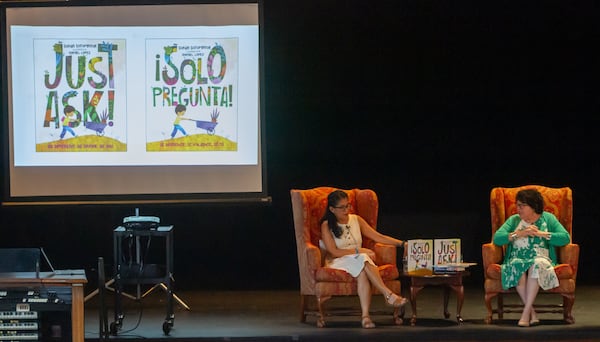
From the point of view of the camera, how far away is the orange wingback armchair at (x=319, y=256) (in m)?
7.43

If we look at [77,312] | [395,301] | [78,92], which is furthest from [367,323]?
[78,92]

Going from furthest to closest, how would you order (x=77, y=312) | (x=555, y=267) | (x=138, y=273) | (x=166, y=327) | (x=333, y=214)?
(x=333, y=214) → (x=555, y=267) → (x=138, y=273) → (x=166, y=327) → (x=77, y=312)

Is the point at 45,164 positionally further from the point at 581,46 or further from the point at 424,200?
the point at 581,46

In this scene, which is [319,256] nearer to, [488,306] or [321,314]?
[321,314]

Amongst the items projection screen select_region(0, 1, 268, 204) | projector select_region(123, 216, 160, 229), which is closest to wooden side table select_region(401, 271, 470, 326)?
projection screen select_region(0, 1, 268, 204)

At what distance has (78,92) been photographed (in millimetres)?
7988

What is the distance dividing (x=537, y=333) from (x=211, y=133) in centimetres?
265

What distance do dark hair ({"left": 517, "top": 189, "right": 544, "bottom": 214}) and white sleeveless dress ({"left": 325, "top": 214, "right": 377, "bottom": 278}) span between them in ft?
3.54

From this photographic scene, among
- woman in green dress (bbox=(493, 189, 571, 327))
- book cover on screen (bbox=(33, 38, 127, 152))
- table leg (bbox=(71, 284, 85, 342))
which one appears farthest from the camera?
book cover on screen (bbox=(33, 38, 127, 152))

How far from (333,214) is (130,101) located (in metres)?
1.66

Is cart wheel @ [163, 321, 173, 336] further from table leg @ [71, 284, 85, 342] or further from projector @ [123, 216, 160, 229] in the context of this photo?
table leg @ [71, 284, 85, 342]

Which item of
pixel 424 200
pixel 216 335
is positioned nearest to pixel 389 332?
pixel 216 335

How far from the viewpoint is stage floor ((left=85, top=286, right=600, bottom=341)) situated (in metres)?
7.18

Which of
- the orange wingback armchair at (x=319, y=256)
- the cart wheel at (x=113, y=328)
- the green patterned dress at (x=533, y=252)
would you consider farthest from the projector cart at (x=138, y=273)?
the green patterned dress at (x=533, y=252)
